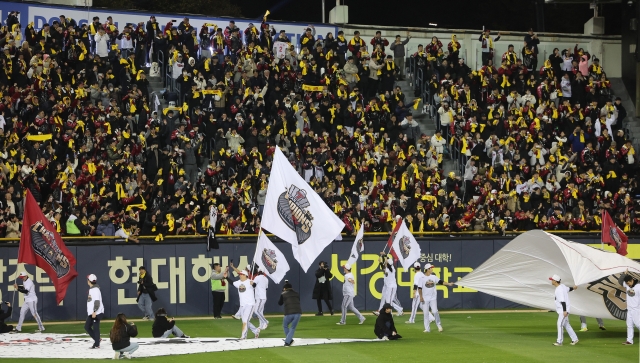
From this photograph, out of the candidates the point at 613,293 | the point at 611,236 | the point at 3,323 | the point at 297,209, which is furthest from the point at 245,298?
the point at 611,236

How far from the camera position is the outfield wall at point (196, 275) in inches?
1261

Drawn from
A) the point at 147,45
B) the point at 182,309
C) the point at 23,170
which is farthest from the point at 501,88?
the point at 23,170

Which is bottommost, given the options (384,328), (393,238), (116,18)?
(384,328)

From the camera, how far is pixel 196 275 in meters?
33.5

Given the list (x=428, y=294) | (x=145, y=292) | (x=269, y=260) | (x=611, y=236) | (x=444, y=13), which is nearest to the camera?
(x=269, y=260)

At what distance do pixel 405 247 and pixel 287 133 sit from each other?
27.0ft

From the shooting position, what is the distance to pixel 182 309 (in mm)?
33312

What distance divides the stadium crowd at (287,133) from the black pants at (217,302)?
7.65 feet

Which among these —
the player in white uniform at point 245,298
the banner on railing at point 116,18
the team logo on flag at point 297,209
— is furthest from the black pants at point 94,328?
the banner on railing at point 116,18

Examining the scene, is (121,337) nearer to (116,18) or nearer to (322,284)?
(322,284)

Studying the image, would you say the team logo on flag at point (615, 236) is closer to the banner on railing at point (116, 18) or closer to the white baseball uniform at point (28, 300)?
the banner on railing at point (116, 18)

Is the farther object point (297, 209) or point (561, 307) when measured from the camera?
point (297, 209)

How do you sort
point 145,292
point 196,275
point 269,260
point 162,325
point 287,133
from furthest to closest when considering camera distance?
point 287,133 → point 196,275 → point 145,292 → point 269,260 → point 162,325

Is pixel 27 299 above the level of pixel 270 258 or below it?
below
